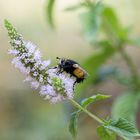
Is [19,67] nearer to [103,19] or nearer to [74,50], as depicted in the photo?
[103,19]

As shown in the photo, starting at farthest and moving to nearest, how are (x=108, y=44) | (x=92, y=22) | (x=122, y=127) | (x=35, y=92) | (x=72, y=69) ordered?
1. (x=35, y=92)
2. (x=108, y=44)
3. (x=92, y=22)
4. (x=72, y=69)
5. (x=122, y=127)

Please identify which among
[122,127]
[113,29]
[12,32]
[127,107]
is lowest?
[122,127]

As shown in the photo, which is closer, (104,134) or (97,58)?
(104,134)

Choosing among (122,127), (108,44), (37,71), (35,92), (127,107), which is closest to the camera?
(37,71)

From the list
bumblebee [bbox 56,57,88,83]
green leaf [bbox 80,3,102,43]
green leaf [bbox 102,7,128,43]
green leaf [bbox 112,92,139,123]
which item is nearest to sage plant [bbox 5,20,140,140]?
bumblebee [bbox 56,57,88,83]

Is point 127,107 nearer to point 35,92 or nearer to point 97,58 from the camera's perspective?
point 97,58

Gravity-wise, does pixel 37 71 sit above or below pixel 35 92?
below

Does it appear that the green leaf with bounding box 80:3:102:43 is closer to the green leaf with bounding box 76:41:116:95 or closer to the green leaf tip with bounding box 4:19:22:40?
the green leaf with bounding box 76:41:116:95

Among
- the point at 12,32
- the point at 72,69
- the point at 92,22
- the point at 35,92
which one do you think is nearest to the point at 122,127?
the point at 72,69
